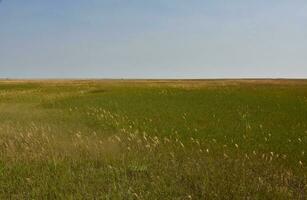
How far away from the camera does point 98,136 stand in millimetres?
15828

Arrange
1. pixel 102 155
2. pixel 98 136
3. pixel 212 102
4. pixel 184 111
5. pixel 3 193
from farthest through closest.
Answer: pixel 212 102 → pixel 184 111 → pixel 98 136 → pixel 102 155 → pixel 3 193

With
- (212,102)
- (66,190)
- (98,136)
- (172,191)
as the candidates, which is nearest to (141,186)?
(172,191)

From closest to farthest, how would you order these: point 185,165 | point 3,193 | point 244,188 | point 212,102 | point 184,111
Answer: point 244,188 → point 3,193 → point 185,165 → point 184,111 → point 212,102

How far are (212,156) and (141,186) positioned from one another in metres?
3.24

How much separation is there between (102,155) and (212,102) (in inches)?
603

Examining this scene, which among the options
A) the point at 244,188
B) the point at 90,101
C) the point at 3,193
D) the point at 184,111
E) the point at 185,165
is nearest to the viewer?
the point at 244,188

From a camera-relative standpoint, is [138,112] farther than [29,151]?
Yes

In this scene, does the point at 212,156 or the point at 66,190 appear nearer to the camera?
the point at 66,190

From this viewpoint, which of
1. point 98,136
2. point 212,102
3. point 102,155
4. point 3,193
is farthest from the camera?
point 212,102

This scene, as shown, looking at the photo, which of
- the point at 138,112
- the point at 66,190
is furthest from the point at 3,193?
the point at 138,112

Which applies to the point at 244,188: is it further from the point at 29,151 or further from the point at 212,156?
the point at 29,151

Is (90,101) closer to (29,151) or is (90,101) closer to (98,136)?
(98,136)

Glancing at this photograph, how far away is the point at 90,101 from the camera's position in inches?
1145

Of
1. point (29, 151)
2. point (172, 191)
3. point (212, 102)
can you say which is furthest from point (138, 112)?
point (172, 191)
